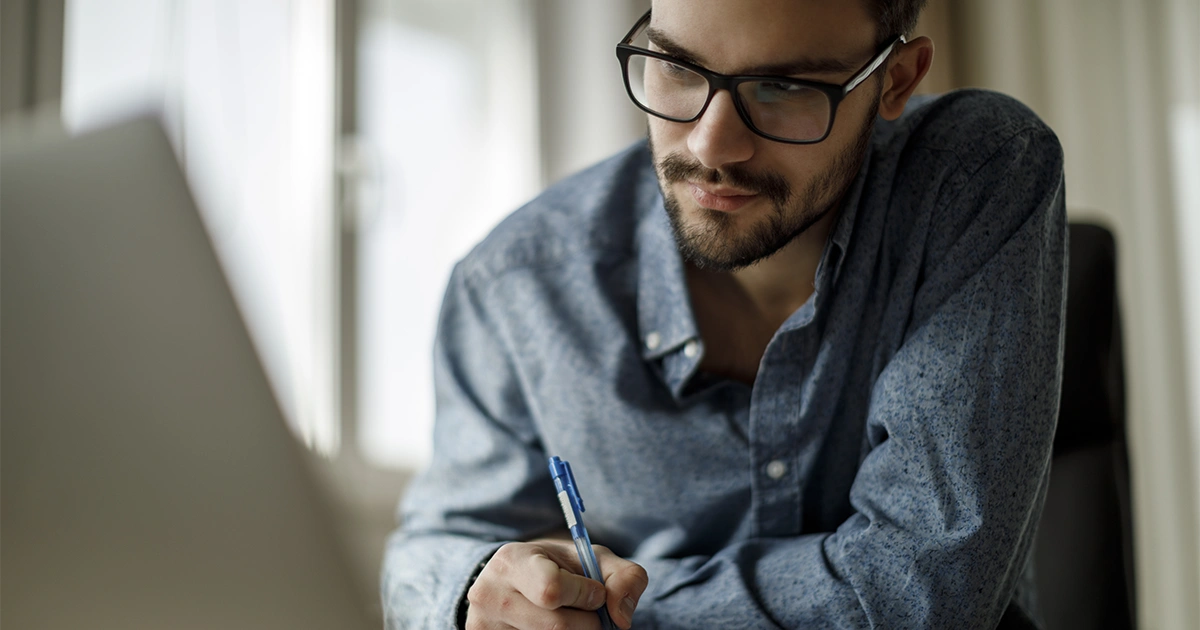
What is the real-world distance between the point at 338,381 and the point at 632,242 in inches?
52.0

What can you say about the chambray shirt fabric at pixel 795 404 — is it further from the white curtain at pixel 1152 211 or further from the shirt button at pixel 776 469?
the white curtain at pixel 1152 211

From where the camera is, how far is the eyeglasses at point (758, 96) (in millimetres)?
854

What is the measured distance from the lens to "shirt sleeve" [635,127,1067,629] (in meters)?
0.80

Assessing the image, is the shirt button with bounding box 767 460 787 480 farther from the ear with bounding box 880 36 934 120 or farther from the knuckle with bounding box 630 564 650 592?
the ear with bounding box 880 36 934 120

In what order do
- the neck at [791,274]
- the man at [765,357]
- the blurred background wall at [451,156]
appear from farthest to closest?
1. the blurred background wall at [451,156]
2. the neck at [791,274]
3. the man at [765,357]

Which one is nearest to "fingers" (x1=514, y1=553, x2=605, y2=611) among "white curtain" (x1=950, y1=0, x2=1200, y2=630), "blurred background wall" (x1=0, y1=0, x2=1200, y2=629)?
"blurred background wall" (x1=0, y1=0, x2=1200, y2=629)

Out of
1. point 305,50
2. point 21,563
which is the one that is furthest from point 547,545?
point 305,50

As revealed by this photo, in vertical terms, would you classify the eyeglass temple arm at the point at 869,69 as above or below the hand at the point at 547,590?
above

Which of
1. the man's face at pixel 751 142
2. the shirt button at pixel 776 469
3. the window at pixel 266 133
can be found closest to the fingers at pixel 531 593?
the shirt button at pixel 776 469

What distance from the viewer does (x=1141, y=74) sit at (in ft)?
7.59

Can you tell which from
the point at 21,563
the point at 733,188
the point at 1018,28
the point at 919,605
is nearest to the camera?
the point at 21,563

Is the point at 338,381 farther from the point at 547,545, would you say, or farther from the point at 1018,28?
the point at 1018,28

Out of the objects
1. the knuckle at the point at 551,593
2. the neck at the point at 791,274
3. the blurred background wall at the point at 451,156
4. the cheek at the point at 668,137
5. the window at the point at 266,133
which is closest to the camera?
the knuckle at the point at 551,593

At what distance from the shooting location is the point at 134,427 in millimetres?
407
